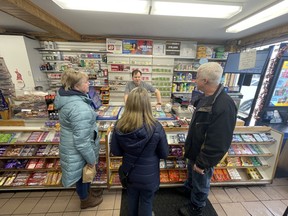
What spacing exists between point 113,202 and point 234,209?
1.70 meters

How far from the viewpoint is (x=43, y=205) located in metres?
1.99

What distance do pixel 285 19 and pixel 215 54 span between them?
6.53 feet

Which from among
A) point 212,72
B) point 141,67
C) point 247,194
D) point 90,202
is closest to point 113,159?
point 90,202

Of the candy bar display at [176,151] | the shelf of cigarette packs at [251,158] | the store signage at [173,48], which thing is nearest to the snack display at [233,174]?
the shelf of cigarette packs at [251,158]

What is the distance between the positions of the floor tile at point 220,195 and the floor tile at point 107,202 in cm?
155

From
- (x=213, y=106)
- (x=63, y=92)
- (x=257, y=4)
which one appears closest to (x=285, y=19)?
(x=257, y=4)

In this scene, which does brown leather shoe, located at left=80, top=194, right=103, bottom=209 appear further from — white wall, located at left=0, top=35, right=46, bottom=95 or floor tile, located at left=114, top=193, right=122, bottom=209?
white wall, located at left=0, top=35, right=46, bottom=95

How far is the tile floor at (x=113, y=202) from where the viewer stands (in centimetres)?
192

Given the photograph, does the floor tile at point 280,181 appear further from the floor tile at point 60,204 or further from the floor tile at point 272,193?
the floor tile at point 60,204

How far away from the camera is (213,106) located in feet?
4.48

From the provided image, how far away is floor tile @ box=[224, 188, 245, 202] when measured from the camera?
2.12 metres

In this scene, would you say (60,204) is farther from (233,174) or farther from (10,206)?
(233,174)

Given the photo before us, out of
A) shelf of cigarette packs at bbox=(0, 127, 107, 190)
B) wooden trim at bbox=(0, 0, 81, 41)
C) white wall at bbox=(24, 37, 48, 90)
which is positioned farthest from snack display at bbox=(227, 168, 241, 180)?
white wall at bbox=(24, 37, 48, 90)

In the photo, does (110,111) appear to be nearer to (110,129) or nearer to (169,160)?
(110,129)
